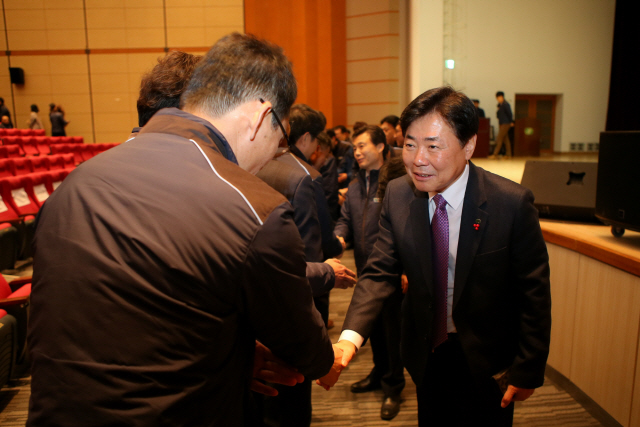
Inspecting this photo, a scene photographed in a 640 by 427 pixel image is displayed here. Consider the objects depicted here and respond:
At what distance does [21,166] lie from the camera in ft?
21.8

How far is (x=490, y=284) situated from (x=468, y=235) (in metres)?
0.17

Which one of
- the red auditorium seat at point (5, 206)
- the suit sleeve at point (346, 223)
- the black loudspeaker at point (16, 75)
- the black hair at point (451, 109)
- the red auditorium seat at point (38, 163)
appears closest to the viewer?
the black hair at point (451, 109)

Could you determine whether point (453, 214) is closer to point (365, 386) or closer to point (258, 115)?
point (258, 115)

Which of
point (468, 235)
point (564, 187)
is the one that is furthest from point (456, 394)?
point (564, 187)

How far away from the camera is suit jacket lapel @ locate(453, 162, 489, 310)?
1288 millimetres

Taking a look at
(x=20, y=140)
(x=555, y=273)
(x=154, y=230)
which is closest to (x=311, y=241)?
(x=154, y=230)

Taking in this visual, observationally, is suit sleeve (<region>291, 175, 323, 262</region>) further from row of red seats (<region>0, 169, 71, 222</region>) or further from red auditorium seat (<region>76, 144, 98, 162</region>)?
red auditorium seat (<region>76, 144, 98, 162</region>)

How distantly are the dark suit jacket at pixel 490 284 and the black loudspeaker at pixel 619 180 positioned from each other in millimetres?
870

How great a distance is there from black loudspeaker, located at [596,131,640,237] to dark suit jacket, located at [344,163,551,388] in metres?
0.87

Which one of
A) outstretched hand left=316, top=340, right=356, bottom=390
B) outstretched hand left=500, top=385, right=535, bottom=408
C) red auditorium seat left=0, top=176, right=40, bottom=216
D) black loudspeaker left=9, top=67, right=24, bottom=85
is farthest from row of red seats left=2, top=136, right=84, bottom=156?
outstretched hand left=500, top=385, right=535, bottom=408

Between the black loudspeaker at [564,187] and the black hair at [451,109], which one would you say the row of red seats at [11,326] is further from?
the black loudspeaker at [564,187]

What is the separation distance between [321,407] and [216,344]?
1962 mm

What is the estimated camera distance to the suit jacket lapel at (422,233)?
135 cm

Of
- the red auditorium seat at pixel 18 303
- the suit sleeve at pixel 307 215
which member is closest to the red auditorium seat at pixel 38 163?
the red auditorium seat at pixel 18 303
